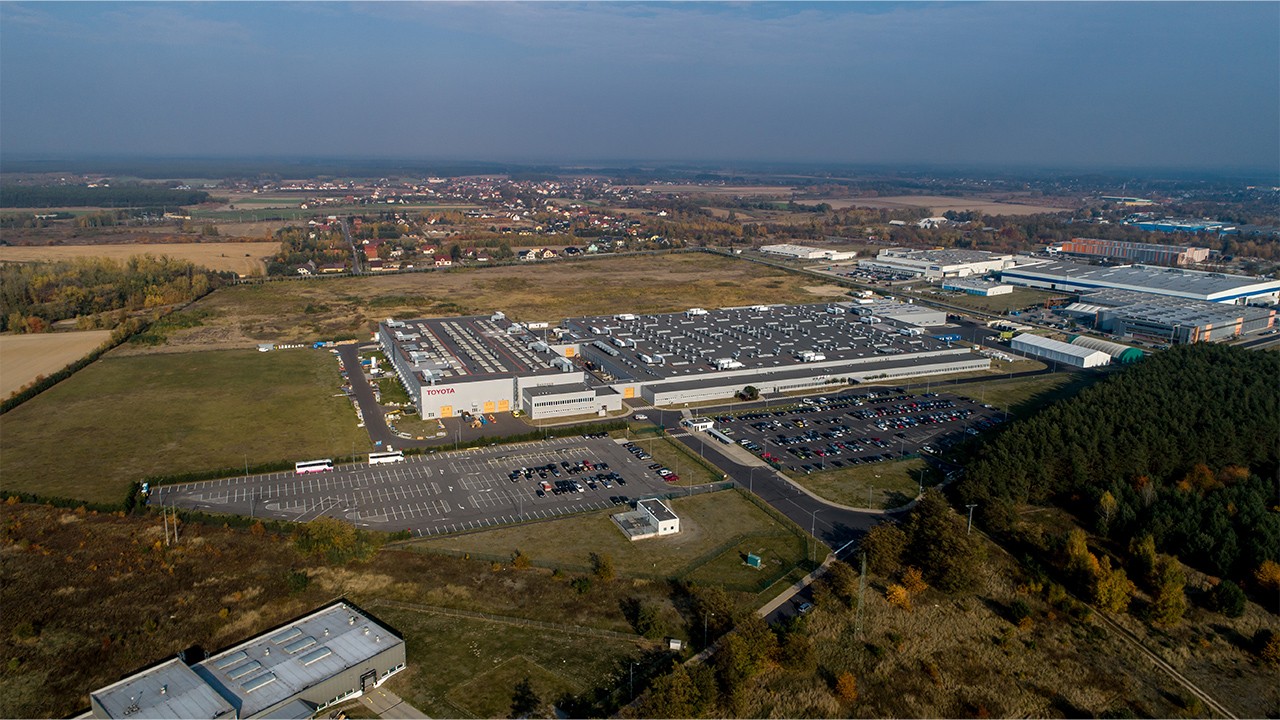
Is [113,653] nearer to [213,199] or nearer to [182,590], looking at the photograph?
[182,590]

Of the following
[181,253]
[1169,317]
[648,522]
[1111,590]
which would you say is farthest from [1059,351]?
[181,253]

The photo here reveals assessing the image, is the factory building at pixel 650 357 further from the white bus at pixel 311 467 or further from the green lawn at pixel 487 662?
the green lawn at pixel 487 662

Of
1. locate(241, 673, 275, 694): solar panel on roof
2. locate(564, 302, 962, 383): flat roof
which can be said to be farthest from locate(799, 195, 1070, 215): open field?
locate(241, 673, 275, 694): solar panel on roof

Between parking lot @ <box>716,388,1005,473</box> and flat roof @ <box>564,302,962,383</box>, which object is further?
flat roof @ <box>564,302,962,383</box>

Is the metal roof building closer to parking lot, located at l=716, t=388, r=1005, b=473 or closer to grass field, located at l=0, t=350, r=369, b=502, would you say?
parking lot, located at l=716, t=388, r=1005, b=473

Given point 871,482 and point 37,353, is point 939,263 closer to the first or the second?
point 871,482

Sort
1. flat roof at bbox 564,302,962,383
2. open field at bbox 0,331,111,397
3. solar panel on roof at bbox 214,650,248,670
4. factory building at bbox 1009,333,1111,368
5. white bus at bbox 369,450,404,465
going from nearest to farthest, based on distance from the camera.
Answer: solar panel on roof at bbox 214,650,248,670
white bus at bbox 369,450,404,465
open field at bbox 0,331,111,397
flat roof at bbox 564,302,962,383
factory building at bbox 1009,333,1111,368
